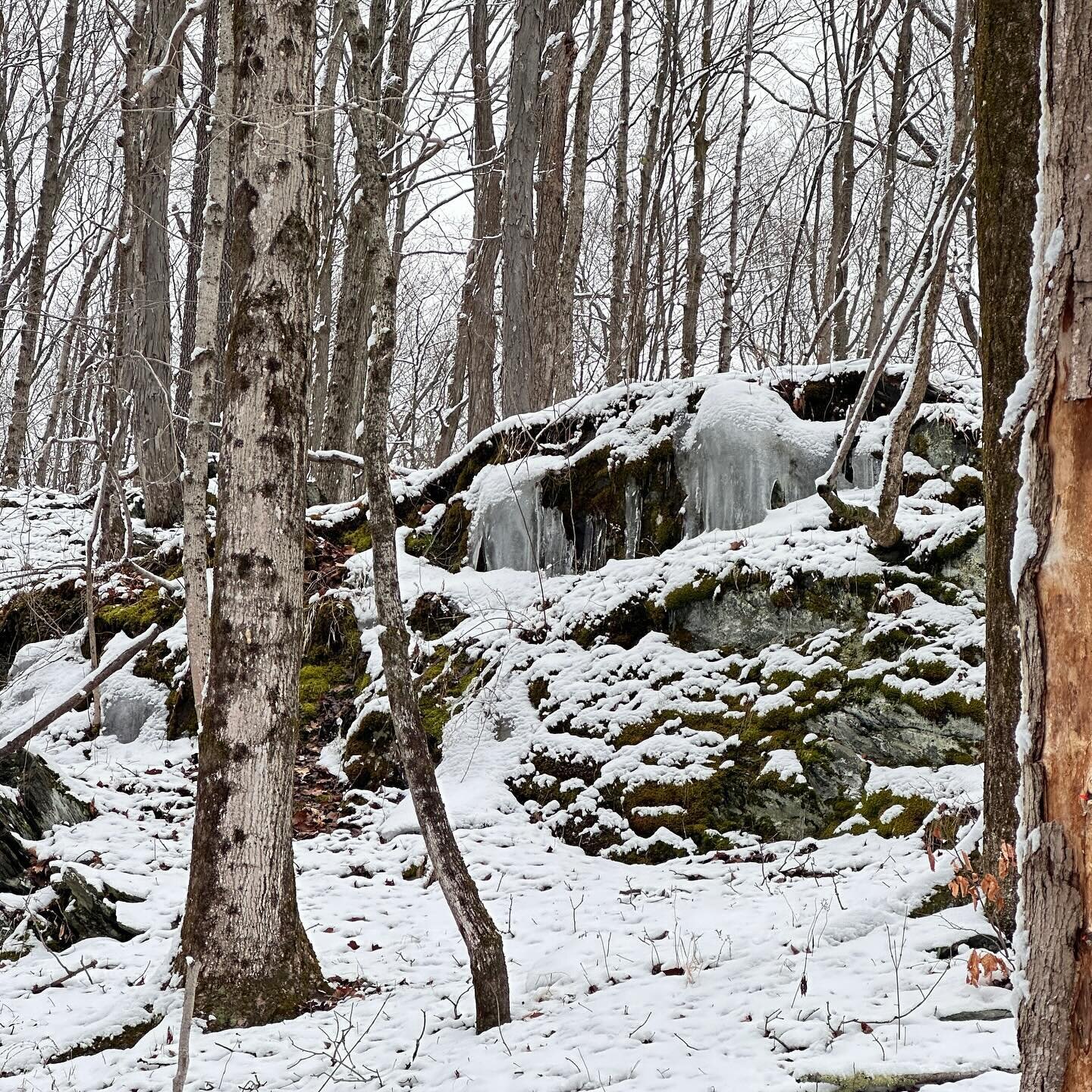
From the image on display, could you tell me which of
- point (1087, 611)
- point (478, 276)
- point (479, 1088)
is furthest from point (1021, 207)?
point (478, 276)

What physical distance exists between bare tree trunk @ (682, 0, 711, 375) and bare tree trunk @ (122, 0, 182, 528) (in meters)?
5.42

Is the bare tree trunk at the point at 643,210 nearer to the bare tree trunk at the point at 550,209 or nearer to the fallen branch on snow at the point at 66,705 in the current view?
the bare tree trunk at the point at 550,209

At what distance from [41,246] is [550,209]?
24.1 feet

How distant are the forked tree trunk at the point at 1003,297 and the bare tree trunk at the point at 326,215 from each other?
239 inches

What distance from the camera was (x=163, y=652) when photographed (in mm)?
7992

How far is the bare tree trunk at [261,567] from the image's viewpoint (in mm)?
3576

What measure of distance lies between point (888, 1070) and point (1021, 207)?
9.04 feet

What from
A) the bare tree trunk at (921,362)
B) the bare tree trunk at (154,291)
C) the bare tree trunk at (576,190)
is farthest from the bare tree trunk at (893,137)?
the bare tree trunk at (154,291)

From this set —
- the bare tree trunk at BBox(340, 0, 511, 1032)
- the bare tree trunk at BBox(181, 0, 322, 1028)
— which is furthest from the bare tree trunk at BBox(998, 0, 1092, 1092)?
the bare tree trunk at BBox(181, 0, 322, 1028)

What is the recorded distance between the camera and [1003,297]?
2980 millimetres

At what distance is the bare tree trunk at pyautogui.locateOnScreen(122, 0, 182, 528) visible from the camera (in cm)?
848

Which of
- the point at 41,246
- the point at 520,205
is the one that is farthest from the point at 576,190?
the point at 41,246

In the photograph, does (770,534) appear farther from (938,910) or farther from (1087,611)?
(1087,611)

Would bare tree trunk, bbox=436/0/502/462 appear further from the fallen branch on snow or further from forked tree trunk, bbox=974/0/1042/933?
forked tree trunk, bbox=974/0/1042/933
